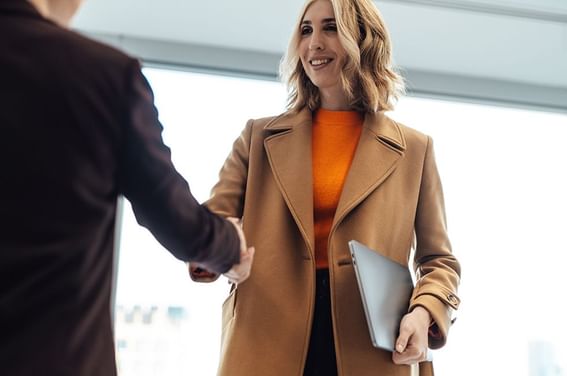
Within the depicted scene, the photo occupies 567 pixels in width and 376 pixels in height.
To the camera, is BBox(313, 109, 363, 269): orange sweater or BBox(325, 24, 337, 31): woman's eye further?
BBox(325, 24, 337, 31): woman's eye

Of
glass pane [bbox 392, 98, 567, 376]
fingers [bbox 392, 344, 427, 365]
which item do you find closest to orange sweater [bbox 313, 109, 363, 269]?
fingers [bbox 392, 344, 427, 365]

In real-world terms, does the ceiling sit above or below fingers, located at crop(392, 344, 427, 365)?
above

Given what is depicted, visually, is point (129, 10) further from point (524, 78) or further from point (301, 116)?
point (524, 78)

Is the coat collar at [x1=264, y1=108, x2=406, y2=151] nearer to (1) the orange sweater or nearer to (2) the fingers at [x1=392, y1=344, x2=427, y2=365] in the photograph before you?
(1) the orange sweater

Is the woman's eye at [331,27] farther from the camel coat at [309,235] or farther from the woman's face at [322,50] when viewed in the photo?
the camel coat at [309,235]

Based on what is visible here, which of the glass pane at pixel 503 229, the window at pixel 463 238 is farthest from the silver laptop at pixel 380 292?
the glass pane at pixel 503 229

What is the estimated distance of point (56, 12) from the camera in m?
1.25

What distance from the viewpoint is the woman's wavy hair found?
2.08m

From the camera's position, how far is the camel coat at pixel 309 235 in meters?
1.83

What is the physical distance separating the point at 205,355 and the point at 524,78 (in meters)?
1.80

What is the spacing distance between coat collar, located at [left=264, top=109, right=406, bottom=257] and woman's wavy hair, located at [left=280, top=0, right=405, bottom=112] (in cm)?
5

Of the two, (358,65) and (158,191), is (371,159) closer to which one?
(358,65)

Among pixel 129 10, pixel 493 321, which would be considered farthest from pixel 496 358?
pixel 129 10

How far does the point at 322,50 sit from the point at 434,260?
574mm
